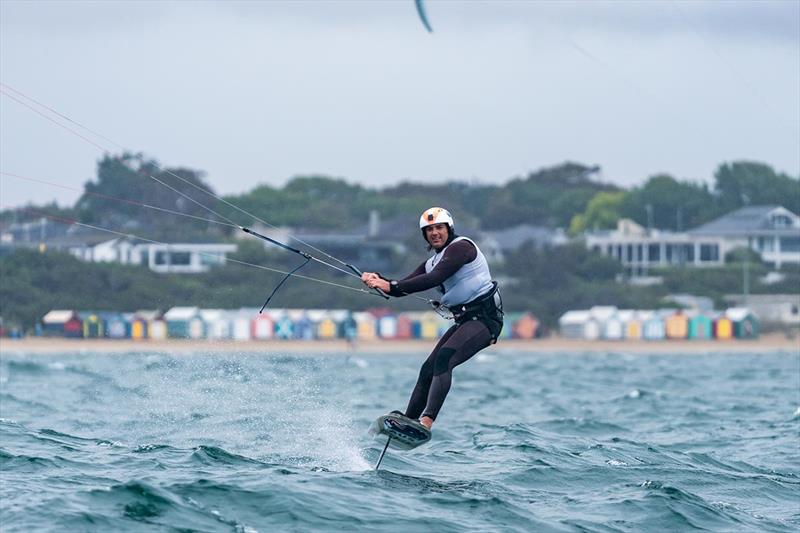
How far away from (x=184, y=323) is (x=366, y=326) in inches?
468

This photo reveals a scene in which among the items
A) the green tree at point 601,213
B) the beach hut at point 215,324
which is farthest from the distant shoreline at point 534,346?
the green tree at point 601,213

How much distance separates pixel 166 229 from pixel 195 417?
5285 centimetres

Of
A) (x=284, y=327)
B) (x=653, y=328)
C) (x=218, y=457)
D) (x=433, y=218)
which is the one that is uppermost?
(x=433, y=218)

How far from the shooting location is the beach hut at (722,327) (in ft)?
206

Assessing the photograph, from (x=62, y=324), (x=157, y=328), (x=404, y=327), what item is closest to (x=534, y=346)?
(x=404, y=327)

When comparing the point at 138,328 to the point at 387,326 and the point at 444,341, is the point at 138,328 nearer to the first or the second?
the point at 387,326

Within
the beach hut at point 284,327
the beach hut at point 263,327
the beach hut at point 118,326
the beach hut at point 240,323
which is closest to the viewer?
the beach hut at point 118,326

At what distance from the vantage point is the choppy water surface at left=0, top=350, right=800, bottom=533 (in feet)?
28.7

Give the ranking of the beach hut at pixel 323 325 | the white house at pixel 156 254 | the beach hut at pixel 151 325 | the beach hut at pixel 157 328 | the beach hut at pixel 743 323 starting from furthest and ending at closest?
the beach hut at pixel 743 323
the beach hut at pixel 323 325
the white house at pixel 156 254
the beach hut at pixel 157 328
the beach hut at pixel 151 325

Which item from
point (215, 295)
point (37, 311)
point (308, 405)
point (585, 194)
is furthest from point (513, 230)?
point (308, 405)

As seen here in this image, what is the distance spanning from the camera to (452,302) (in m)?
10.8

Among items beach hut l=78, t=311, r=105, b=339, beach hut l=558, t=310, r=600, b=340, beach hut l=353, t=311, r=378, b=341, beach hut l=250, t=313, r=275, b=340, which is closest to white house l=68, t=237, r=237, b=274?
beach hut l=250, t=313, r=275, b=340

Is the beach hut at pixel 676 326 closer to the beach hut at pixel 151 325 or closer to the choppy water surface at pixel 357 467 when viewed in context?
the beach hut at pixel 151 325

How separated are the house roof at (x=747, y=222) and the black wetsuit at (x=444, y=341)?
60857 millimetres
